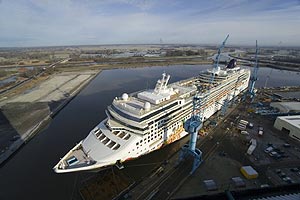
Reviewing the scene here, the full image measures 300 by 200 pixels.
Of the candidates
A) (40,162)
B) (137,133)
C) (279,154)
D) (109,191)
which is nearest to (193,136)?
(137,133)

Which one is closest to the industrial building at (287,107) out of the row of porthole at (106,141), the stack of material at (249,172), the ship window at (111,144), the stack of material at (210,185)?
the stack of material at (249,172)

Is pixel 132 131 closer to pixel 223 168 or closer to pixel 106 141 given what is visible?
pixel 106 141

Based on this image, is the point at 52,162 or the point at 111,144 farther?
the point at 52,162

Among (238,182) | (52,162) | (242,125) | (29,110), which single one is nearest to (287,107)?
(242,125)

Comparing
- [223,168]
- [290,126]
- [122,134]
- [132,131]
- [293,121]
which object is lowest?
[223,168]

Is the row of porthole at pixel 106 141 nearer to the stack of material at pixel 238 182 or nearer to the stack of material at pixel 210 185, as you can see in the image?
the stack of material at pixel 210 185

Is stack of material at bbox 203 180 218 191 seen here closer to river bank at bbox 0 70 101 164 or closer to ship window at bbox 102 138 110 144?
ship window at bbox 102 138 110 144

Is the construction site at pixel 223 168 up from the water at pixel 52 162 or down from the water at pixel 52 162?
up
